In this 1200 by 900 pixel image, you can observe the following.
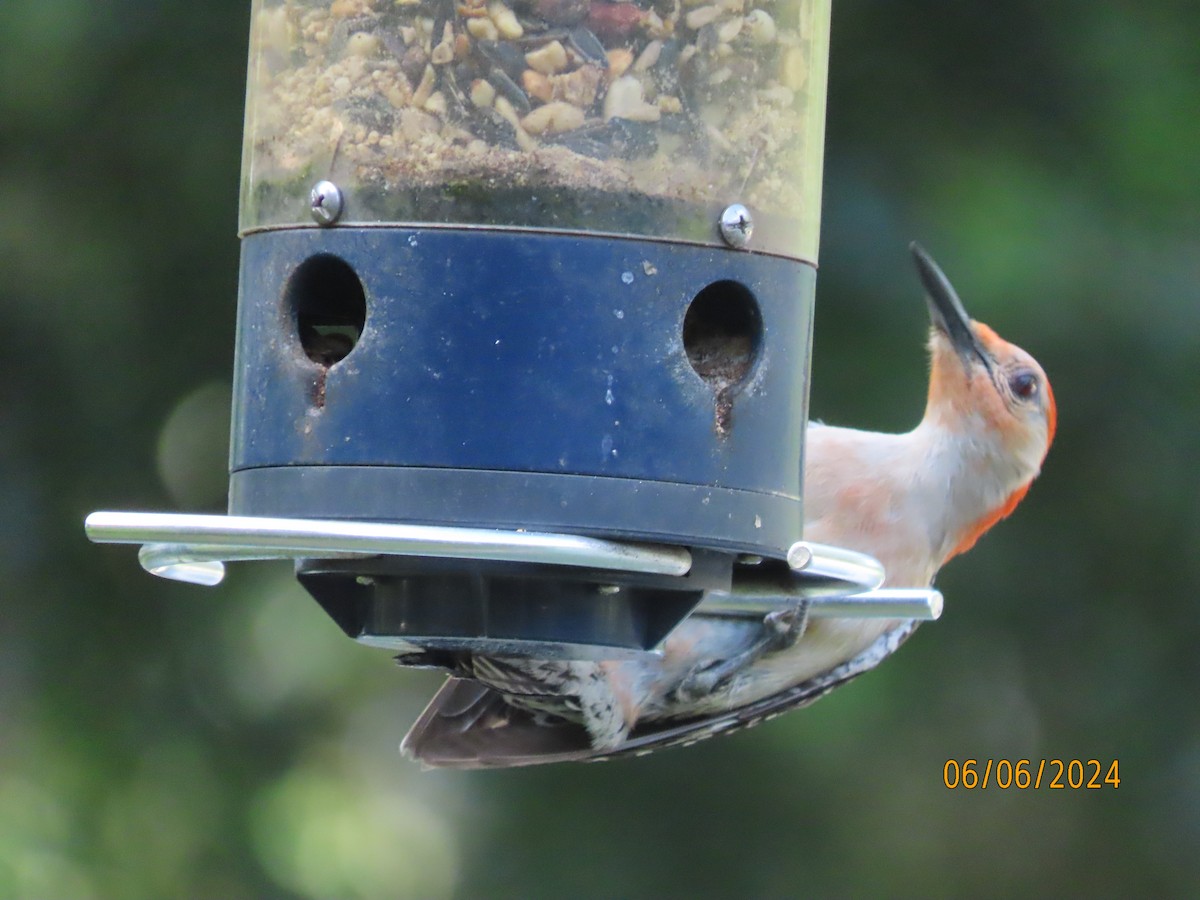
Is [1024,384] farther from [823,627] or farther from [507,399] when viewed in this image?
[507,399]

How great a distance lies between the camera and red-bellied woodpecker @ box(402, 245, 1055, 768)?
5055mm

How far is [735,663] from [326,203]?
2.50 metres

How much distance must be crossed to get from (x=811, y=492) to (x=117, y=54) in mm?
3161

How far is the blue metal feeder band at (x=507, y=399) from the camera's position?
3293mm

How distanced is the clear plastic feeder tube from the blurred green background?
376 centimetres

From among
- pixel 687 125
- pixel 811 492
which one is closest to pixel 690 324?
pixel 687 125

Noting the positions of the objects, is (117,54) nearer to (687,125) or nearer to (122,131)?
(122,131)

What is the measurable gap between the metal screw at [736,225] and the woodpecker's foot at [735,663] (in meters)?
1.93

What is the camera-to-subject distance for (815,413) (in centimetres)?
750
